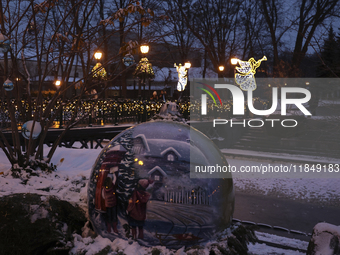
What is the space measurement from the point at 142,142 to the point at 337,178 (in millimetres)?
9159

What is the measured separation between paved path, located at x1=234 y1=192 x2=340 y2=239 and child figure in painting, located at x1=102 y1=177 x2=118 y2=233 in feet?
14.3

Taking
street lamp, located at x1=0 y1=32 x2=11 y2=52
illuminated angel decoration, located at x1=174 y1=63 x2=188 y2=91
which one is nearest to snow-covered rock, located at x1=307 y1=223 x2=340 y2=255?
street lamp, located at x1=0 y1=32 x2=11 y2=52

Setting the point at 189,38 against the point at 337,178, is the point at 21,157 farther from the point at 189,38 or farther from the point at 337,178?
the point at 189,38

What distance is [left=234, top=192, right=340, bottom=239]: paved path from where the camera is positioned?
6074mm

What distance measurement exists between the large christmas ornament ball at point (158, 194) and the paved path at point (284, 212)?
4.12 m

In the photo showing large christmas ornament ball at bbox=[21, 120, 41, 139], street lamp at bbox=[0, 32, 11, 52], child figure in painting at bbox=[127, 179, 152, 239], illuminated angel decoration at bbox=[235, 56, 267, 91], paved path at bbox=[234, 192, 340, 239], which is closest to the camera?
child figure in painting at bbox=[127, 179, 152, 239]

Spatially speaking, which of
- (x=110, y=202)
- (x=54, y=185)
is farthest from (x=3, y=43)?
(x=110, y=202)

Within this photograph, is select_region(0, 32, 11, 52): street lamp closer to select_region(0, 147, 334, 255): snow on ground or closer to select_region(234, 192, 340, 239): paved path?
select_region(0, 147, 334, 255): snow on ground

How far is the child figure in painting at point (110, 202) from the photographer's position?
7.83 ft

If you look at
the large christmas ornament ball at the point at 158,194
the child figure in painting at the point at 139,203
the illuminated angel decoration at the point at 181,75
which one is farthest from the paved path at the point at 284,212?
the illuminated angel decoration at the point at 181,75

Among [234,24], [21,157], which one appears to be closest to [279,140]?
[21,157]

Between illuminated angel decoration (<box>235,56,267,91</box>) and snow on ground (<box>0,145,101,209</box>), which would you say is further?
illuminated angel decoration (<box>235,56,267,91</box>)

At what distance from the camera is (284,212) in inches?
263

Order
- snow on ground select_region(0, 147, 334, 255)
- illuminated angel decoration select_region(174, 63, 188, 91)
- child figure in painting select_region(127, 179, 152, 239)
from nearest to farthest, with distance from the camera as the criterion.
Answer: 1. child figure in painting select_region(127, 179, 152, 239)
2. snow on ground select_region(0, 147, 334, 255)
3. illuminated angel decoration select_region(174, 63, 188, 91)
